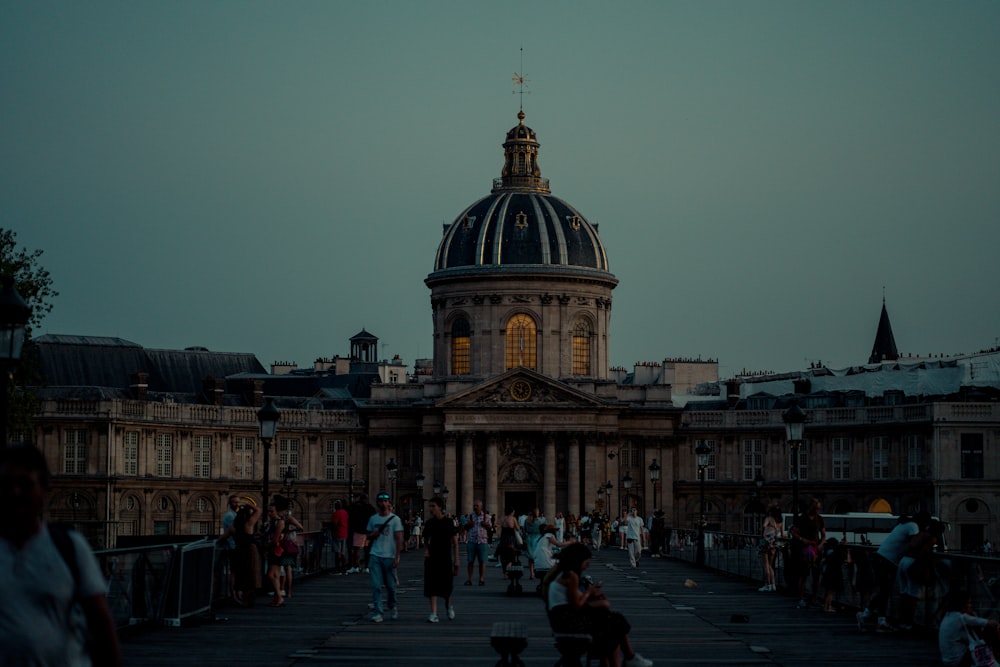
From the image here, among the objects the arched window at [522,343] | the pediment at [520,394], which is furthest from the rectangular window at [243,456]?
the arched window at [522,343]

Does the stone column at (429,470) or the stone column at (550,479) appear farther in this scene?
the stone column at (429,470)

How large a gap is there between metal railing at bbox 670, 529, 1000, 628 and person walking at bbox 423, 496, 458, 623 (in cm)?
671

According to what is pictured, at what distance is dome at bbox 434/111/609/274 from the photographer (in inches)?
4525

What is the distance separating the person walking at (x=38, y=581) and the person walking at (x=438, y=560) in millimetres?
19465

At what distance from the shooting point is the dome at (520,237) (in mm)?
114938

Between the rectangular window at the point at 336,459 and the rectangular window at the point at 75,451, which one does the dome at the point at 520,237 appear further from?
the rectangular window at the point at 75,451

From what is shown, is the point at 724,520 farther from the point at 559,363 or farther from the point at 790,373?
the point at 790,373

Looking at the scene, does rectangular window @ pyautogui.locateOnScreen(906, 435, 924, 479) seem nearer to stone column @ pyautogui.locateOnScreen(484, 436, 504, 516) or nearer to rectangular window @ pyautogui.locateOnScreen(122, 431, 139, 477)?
stone column @ pyautogui.locateOnScreen(484, 436, 504, 516)

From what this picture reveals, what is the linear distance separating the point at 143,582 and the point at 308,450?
87.5m

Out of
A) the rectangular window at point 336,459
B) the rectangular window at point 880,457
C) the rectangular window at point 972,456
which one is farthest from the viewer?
the rectangular window at point 336,459

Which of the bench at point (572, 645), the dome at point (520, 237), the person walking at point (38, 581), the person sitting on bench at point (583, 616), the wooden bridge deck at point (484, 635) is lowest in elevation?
the wooden bridge deck at point (484, 635)

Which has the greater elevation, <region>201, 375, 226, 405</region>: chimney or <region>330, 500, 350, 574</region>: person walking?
<region>201, 375, 226, 405</region>: chimney

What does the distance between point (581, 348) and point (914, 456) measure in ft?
72.5

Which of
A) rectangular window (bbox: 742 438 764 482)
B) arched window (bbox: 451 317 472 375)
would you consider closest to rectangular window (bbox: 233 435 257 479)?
arched window (bbox: 451 317 472 375)
